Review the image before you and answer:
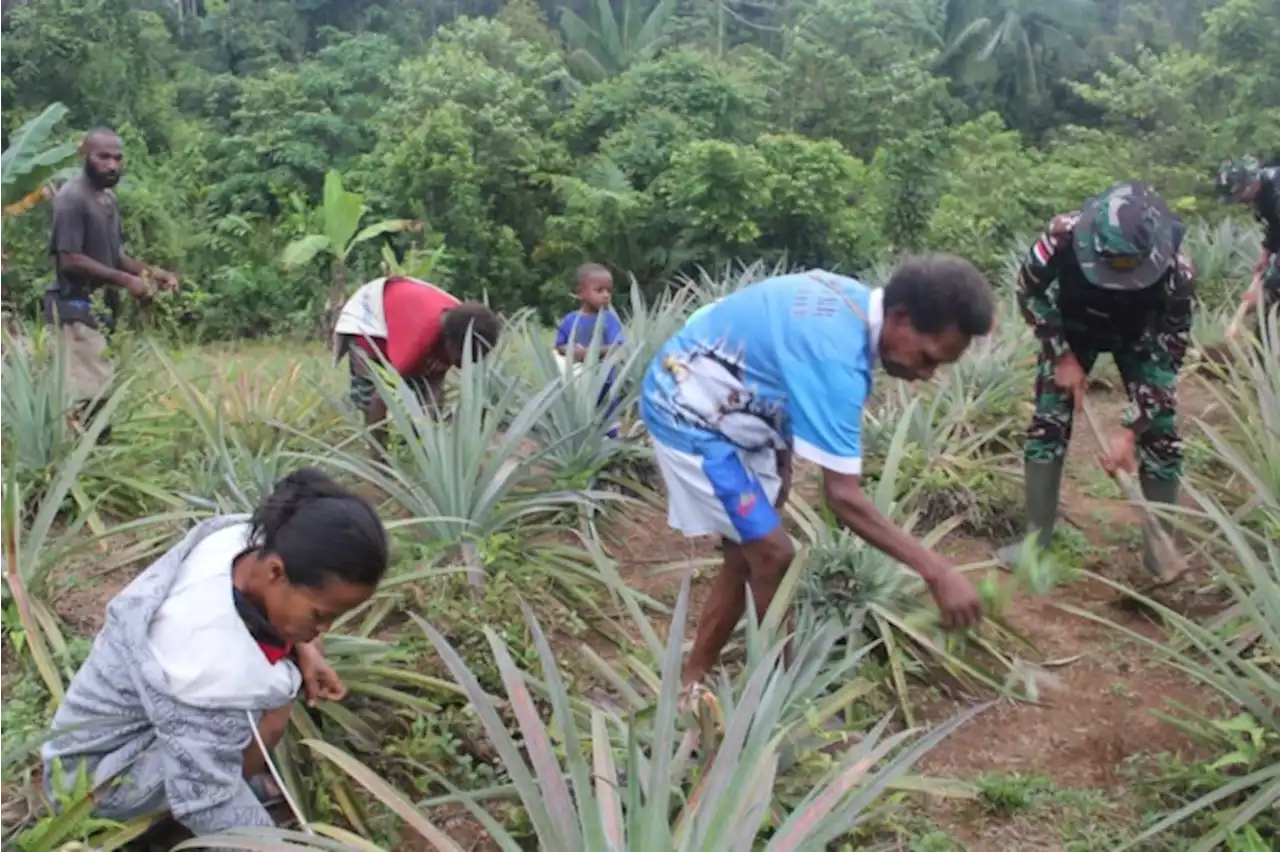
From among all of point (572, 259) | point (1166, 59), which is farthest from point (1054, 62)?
point (572, 259)

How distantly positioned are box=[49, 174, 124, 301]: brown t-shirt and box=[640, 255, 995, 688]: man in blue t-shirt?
290 centimetres

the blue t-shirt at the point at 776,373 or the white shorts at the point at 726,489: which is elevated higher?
the blue t-shirt at the point at 776,373

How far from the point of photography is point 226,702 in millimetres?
Result: 2000

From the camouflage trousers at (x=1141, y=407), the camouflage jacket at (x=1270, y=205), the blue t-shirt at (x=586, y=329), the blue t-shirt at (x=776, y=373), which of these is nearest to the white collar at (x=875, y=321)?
the blue t-shirt at (x=776, y=373)

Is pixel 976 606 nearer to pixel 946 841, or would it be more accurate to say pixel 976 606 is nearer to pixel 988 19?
pixel 946 841

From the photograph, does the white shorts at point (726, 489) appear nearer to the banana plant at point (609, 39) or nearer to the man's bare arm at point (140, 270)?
the man's bare arm at point (140, 270)

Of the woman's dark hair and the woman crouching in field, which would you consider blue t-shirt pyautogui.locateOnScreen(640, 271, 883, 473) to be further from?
the woman crouching in field

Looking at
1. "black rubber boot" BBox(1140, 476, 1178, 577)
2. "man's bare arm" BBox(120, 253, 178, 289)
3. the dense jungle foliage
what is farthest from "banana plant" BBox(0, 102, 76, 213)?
"black rubber boot" BBox(1140, 476, 1178, 577)

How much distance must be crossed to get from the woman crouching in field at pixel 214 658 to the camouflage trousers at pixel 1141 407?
2587 mm

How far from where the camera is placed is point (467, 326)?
4207 mm

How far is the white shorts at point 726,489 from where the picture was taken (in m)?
2.71

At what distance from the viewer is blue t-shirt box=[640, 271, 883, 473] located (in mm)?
2467

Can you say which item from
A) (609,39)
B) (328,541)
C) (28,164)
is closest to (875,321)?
(328,541)

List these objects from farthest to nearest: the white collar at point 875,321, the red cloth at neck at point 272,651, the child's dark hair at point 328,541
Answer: the white collar at point 875,321 < the red cloth at neck at point 272,651 < the child's dark hair at point 328,541
